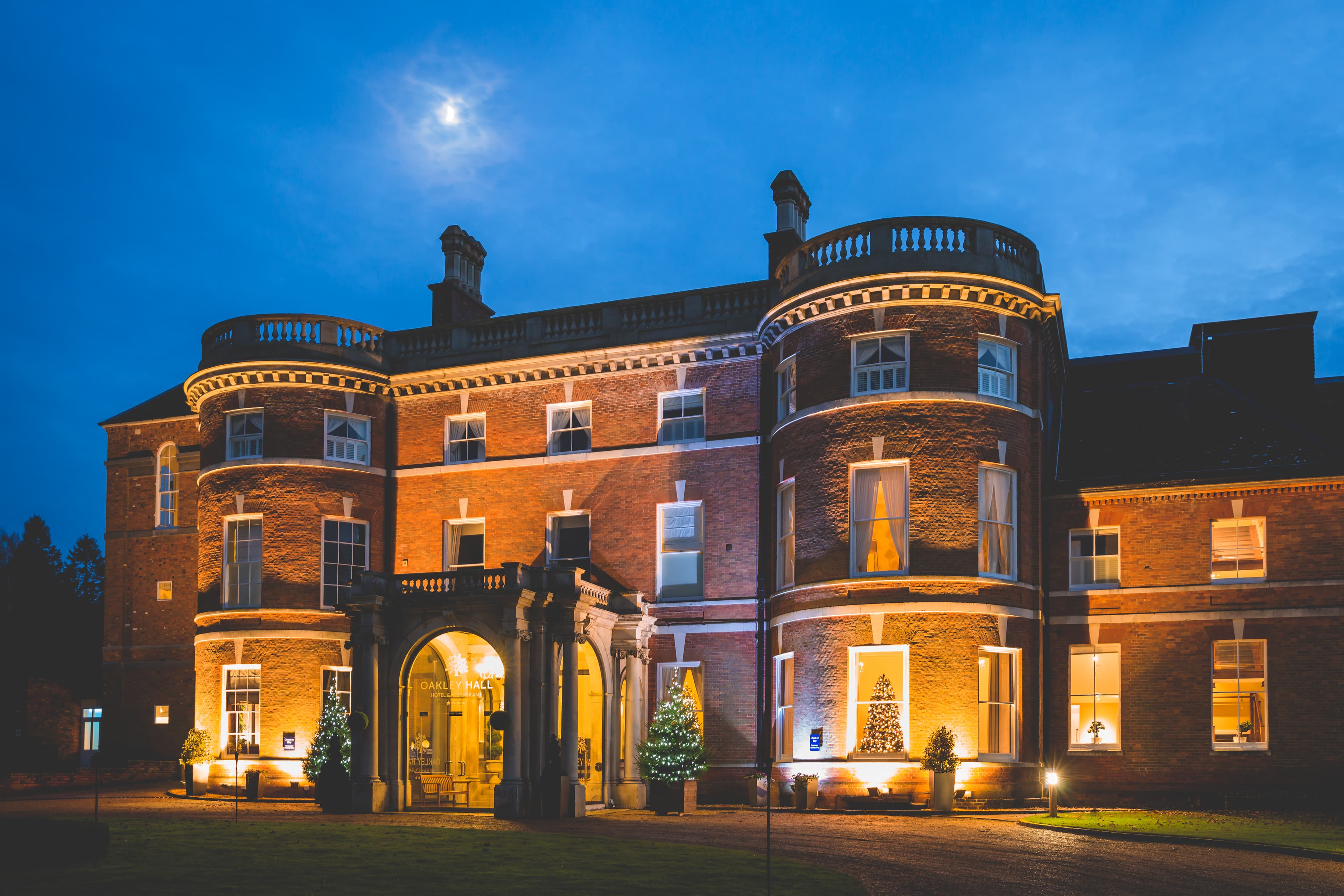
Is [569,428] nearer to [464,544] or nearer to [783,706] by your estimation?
[464,544]

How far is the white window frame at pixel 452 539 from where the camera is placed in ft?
110

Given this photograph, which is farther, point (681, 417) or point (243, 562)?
point (243, 562)

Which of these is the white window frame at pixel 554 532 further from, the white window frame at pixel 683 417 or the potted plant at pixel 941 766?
the potted plant at pixel 941 766

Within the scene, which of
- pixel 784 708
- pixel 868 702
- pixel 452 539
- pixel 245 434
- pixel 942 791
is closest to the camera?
pixel 942 791

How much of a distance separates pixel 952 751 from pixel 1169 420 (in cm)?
1141

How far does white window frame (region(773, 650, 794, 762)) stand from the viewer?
28.0m

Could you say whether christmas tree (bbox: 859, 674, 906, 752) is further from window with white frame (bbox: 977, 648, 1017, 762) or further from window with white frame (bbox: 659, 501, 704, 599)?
window with white frame (bbox: 659, 501, 704, 599)

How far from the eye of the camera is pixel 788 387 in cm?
3008

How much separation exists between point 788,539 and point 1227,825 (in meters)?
11.0

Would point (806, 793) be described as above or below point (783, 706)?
below

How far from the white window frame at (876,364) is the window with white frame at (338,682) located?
15.5m

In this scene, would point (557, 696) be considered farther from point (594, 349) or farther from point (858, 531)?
point (594, 349)

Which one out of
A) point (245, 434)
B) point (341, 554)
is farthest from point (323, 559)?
point (245, 434)

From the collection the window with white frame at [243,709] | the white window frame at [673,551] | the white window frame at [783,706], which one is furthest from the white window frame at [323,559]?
the white window frame at [783,706]
